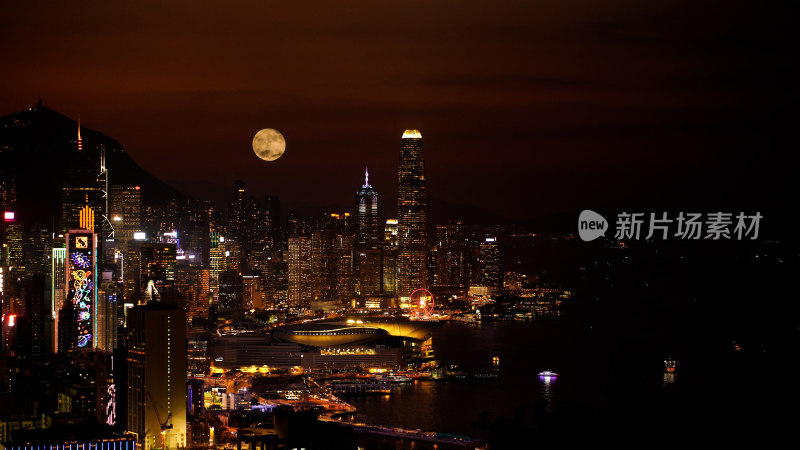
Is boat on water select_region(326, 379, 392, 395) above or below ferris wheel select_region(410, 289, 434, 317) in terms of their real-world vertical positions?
below

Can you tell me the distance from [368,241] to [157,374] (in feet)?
78.3

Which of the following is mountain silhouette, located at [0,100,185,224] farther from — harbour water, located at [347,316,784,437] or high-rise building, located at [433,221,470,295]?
high-rise building, located at [433,221,470,295]

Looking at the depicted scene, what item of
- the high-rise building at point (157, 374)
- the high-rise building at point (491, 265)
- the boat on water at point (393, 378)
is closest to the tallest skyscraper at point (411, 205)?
the high-rise building at point (491, 265)

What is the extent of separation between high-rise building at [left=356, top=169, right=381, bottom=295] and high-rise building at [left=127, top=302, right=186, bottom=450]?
70.6 ft

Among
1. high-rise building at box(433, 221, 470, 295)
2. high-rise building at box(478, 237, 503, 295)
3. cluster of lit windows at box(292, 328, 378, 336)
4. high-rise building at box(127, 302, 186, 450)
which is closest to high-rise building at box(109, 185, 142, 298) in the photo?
cluster of lit windows at box(292, 328, 378, 336)

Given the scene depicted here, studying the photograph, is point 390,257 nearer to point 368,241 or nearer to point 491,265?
point 368,241

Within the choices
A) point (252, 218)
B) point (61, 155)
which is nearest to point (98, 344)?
point (61, 155)

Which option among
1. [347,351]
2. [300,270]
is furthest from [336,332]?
[300,270]

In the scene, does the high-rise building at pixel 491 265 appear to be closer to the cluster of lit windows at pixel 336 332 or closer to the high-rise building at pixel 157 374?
the cluster of lit windows at pixel 336 332

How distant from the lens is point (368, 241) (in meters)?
36.3

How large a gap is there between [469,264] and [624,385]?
1212 inches

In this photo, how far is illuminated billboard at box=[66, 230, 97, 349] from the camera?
20.6 metres

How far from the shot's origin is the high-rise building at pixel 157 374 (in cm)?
1209

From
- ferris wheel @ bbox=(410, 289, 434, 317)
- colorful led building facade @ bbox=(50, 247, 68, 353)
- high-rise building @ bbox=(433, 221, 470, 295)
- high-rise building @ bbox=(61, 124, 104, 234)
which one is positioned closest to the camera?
colorful led building facade @ bbox=(50, 247, 68, 353)
